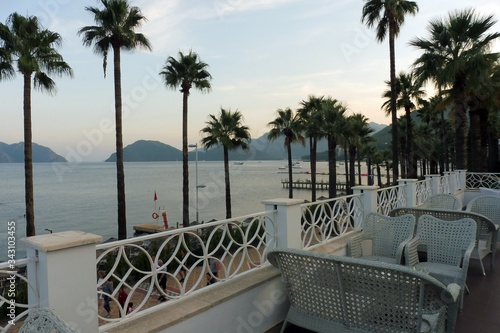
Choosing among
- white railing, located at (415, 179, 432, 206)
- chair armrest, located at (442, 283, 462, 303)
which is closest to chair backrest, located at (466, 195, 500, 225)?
white railing, located at (415, 179, 432, 206)

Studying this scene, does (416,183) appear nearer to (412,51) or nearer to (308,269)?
(308,269)

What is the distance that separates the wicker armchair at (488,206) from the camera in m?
5.26

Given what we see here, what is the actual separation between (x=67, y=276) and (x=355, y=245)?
128 inches

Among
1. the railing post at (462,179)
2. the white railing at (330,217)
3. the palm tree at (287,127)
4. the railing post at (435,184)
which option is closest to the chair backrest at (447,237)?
the white railing at (330,217)

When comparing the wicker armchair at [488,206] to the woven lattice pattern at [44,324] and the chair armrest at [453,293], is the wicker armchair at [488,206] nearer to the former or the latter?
the chair armrest at [453,293]

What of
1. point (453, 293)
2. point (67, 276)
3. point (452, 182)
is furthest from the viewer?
point (452, 182)

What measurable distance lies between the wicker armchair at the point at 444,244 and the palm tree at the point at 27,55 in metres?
15.4

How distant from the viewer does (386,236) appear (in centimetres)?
396

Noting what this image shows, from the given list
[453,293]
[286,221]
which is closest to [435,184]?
[286,221]

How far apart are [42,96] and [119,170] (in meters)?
5.68

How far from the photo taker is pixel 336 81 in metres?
11.8

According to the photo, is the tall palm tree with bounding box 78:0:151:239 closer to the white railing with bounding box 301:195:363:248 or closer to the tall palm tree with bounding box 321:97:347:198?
the white railing with bounding box 301:195:363:248

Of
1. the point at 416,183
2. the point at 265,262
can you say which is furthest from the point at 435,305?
the point at 416,183

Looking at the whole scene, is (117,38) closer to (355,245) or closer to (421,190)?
(421,190)
